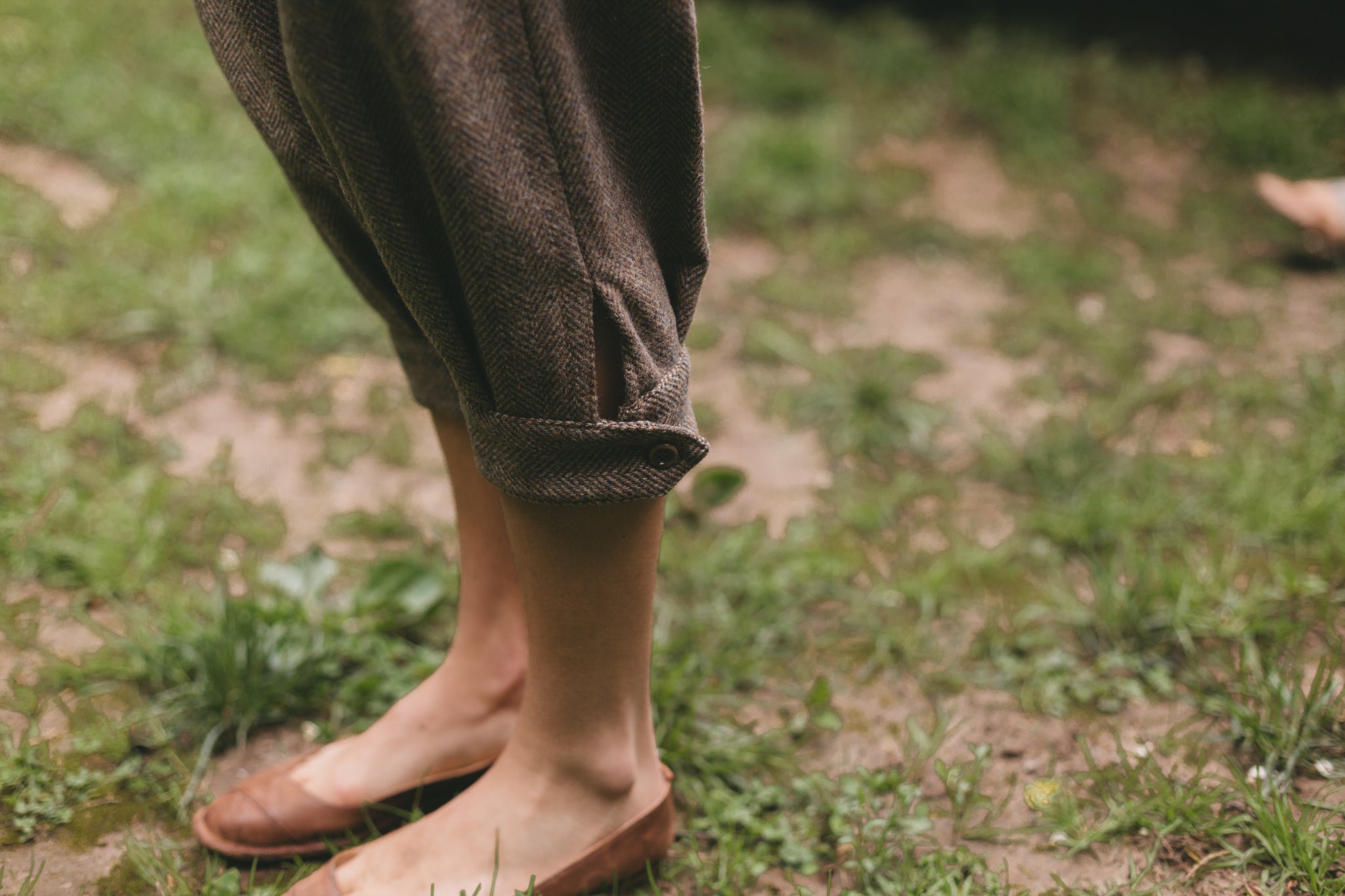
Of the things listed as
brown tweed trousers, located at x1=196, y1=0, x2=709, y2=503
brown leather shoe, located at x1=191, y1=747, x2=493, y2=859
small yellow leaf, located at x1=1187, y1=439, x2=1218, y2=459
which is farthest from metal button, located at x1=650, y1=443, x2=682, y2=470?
small yellow leaf, located at x1=1187, y1=439, x2=1218, y2=459

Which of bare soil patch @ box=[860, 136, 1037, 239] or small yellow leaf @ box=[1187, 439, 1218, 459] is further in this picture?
bare soil patch @ box=[860, 136, 1037, 239]

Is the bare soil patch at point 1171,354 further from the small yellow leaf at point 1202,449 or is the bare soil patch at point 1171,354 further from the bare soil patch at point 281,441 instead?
the bare soil patch at point 281,441

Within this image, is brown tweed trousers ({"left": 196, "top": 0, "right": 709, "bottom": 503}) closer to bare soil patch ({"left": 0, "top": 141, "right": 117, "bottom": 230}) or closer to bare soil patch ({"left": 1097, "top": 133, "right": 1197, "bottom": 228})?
bare soil patch ({"left": 0, "top": 141, "right": 117, "bottom": 230})

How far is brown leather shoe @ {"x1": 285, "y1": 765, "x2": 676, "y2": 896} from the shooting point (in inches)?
46.0

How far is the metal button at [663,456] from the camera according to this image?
0.92 m

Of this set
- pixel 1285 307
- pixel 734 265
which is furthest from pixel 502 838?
pixel 1285 307

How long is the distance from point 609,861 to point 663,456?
23.1 inches

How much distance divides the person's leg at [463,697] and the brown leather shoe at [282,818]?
0.02m

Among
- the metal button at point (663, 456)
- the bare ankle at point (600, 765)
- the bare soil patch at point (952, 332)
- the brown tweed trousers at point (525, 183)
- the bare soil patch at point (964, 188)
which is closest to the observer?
the brown tweed trousers at point (525, 183)

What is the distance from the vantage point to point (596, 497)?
0.91 metres

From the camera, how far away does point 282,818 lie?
1279mm

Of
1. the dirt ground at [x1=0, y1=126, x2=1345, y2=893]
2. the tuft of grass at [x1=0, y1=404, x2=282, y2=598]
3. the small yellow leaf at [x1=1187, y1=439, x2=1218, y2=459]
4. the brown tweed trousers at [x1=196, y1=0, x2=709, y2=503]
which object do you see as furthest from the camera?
the small yellow leaf at [x1=1187, y1=439, x2=1218, y2=459]

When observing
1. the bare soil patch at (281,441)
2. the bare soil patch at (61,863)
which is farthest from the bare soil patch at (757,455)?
the bare soil patch at (61,863)

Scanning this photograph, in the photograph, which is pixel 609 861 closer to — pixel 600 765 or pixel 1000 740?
pixel 600 765
